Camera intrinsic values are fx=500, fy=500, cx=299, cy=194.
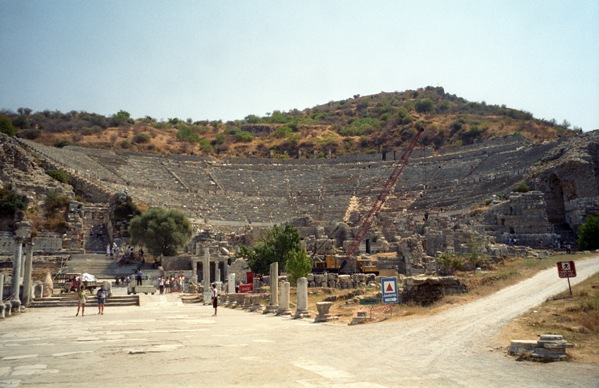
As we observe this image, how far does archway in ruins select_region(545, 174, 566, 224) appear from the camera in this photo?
44.2 meters

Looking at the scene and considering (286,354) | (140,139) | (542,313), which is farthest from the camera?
(140,139)

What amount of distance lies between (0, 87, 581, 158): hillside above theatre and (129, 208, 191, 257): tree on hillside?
38.0 m

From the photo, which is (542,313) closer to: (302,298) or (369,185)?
(302,298)

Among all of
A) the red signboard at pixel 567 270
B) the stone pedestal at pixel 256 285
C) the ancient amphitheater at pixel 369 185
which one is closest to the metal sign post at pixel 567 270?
the red signboard at pixel 567 270

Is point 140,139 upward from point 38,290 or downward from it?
upward

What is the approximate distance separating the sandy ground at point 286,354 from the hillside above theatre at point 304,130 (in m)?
65.5

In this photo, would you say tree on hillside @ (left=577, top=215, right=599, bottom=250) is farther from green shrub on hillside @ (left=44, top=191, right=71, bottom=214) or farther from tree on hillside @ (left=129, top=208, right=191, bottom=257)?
green shrub on hillside @ (left=44, top=191, right=71, bottom=214)

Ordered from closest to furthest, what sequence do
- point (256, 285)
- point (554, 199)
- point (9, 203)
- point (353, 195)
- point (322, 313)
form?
point (322, 313), point (256, 285), point (9, 203), point (554, 199), point (353, 195)

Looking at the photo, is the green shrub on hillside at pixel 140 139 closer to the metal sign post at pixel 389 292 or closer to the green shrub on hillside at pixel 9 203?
the green shrub on hillside at pixel 9 203

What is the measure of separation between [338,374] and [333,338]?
4272 mm

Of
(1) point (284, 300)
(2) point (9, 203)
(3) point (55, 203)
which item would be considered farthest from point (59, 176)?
(1) point (284, 300)

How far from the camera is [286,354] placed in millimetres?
8852

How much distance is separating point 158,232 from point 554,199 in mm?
34353

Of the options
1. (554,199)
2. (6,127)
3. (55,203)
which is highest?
(6,127)
